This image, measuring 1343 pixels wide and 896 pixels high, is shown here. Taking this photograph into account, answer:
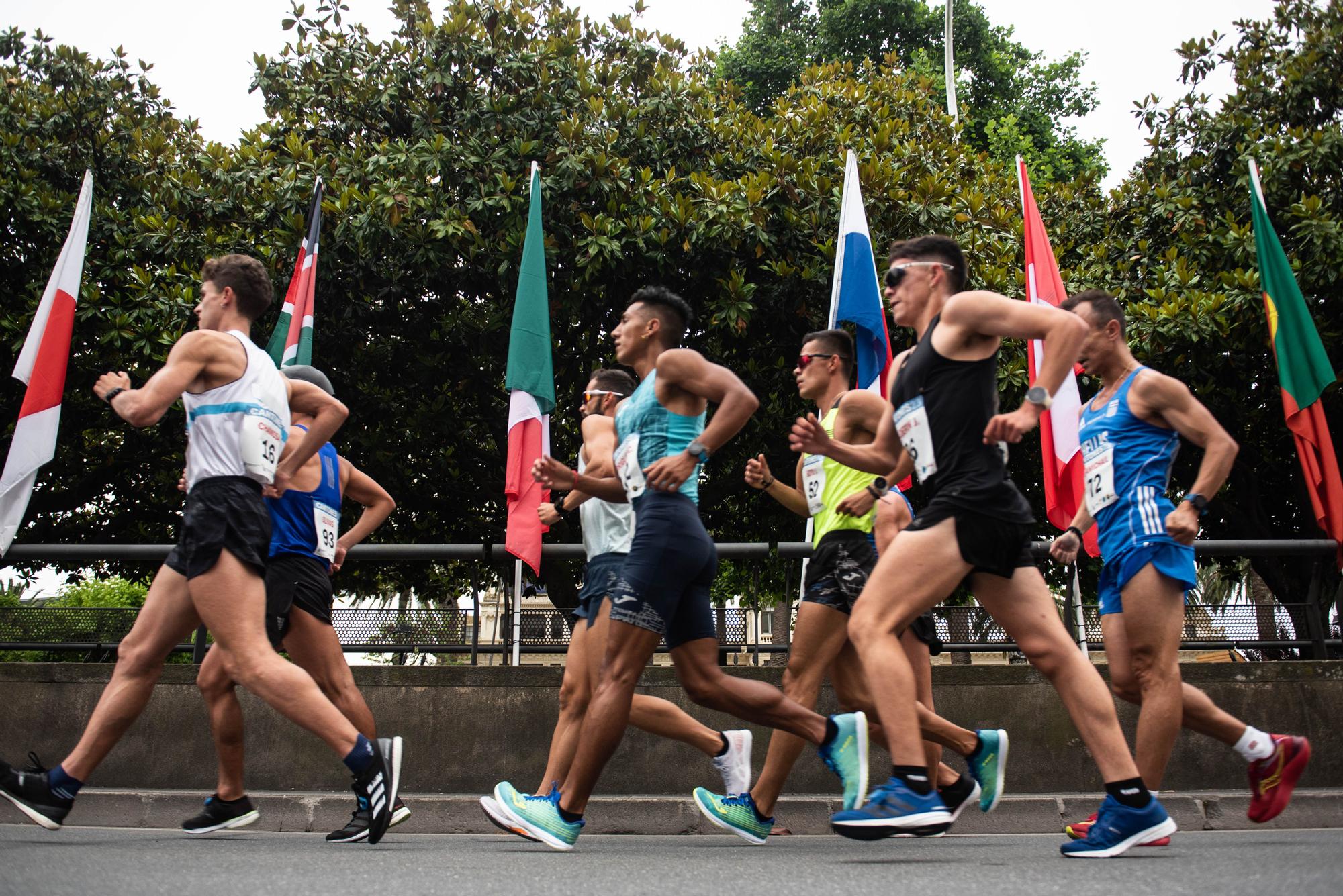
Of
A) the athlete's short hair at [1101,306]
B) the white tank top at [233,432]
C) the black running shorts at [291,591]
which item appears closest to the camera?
the white tank top at [233,432]

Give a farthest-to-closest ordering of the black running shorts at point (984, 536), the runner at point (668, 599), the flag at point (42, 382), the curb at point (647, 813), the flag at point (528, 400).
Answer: the flag at point (528, 400), the flag at point (42, 382), the curb at point (647, 813), the runner at point (668, 599), the black running shorts at point (984, 536)

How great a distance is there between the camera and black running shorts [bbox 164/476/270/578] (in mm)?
4121

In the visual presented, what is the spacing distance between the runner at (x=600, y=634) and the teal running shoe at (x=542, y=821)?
58 centimetres

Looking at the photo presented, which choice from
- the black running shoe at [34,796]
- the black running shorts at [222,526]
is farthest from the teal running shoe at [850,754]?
the black running shoe at [34,796]

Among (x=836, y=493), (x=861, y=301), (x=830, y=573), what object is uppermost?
(x=861, y=301)

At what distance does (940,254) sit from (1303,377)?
495cm

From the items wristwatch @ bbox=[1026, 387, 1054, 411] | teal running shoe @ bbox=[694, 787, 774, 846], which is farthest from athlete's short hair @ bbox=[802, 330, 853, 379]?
teal running shoe @ bbox=[694, 787, 774, 846]

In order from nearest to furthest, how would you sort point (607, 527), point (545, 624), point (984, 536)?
point (984, 536)
point (607, 527)
point (545, 624)

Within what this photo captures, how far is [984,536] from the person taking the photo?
3.74 meters

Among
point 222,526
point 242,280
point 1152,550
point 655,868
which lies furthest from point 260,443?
point 1152,550

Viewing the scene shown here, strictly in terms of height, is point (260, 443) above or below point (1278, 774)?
above

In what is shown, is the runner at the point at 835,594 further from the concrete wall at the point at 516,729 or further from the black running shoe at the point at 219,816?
the black running shoe at the point at 219,816

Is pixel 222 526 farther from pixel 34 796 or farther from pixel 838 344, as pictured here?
pixel 838 344

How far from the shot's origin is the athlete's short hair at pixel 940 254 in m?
4.22
